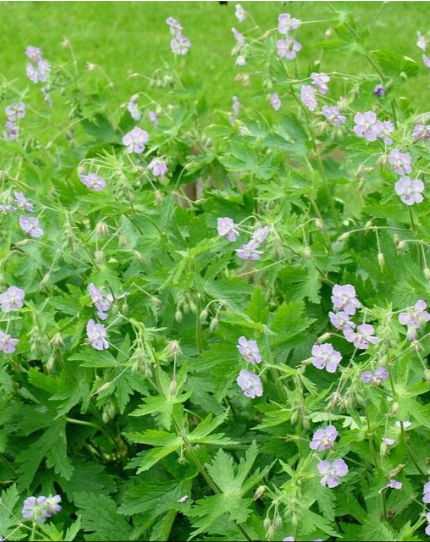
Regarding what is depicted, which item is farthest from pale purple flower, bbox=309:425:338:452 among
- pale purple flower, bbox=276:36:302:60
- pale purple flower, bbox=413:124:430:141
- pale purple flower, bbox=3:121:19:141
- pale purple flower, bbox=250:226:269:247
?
pale purple flower, bbox=3:121:19:141

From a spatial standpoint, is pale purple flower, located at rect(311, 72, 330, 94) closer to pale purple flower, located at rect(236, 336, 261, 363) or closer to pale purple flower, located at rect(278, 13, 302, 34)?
pale purple flower, located at rect(278, 13, 302, 34)

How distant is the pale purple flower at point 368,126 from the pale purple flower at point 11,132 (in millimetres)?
1320

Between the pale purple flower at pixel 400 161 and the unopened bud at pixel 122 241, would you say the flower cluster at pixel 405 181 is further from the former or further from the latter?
the unopened bud at pixel 122 241

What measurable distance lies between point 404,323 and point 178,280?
0.53 metres

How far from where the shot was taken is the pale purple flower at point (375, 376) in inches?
80.8

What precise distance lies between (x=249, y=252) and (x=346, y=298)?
30cm

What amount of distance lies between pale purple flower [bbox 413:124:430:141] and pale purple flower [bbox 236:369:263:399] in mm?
777

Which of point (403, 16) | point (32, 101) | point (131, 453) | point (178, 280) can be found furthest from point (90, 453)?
point (403, 16)

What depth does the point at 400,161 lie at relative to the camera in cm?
237

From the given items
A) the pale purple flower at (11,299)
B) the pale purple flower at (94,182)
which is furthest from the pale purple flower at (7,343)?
the pale purple flower at (94,182)

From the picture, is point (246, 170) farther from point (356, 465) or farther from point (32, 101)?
point (32, 101)

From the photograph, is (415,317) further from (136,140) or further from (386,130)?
(136,140)

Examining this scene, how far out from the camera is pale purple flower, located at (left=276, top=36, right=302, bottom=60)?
9.93 feet

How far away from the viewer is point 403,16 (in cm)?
838
